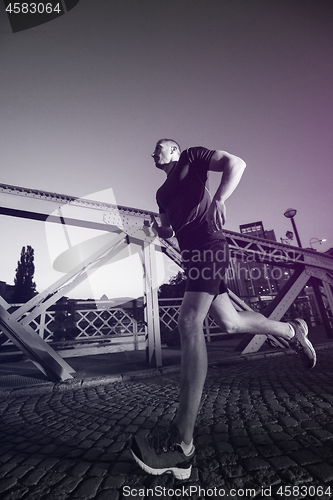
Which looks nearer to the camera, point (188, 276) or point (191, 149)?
point (188, 276)

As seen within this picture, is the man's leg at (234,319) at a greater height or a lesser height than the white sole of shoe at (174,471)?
greater

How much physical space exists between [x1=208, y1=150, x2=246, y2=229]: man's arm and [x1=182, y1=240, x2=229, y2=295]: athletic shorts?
19cm

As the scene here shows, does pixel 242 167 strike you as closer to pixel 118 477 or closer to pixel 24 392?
pixel 118 477

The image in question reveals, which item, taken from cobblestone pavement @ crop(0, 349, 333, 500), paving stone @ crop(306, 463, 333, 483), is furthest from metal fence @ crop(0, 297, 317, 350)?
paving stone @ crop(306, 463, 333, 483)

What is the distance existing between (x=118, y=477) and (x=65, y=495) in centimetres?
30

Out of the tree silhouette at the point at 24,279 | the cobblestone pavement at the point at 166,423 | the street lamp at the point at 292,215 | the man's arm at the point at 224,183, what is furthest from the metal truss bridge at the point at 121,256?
the tree silhouette at the point at 24,279

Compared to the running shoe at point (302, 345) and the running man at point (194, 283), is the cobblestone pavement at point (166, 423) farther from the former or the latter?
the running shoe at point (302, 345)

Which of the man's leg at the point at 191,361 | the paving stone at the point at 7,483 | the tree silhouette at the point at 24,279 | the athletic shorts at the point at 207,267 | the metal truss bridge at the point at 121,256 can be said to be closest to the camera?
the paving stone at the point at 7,483

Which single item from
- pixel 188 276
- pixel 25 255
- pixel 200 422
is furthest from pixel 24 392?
pixel 25 255

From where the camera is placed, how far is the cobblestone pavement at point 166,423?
1.32 m

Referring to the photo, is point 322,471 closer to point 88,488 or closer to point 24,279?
point 88,488

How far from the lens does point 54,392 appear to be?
383 cm

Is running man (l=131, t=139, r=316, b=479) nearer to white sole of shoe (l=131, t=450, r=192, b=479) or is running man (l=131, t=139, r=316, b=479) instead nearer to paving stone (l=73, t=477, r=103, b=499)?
white sole of shoe (l=131, t=450, r=192, b=479)

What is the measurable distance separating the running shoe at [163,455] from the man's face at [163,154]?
2.23 meters
